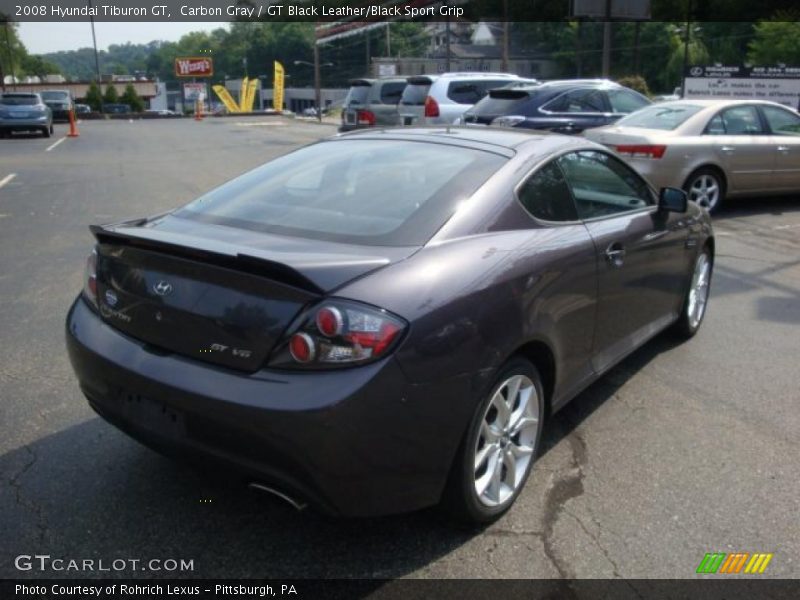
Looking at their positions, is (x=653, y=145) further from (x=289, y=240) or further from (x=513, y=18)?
(x=513, y=18)

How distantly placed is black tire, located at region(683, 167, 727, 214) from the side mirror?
522 cm

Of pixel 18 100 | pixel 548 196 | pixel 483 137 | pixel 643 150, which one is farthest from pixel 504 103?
pixel 18 100

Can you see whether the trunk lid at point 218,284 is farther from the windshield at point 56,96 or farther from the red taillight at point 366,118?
the windshield at point 56,96

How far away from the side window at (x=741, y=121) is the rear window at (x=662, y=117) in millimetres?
388

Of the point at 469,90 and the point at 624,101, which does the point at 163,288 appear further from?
the point at 469,90

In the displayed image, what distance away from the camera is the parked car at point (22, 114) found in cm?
2422

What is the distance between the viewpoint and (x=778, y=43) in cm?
4678

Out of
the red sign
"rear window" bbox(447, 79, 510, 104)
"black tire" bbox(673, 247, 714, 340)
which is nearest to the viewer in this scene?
"black tire" bbox(673, 247, 714, 340)

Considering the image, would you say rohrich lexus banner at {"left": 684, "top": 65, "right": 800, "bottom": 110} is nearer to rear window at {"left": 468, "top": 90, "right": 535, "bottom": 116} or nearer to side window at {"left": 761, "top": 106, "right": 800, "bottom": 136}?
side window at {"left": 761, "top": 106, "right": 800, "bottom": 136}

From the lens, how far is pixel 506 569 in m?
2.66

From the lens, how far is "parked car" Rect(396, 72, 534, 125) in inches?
566

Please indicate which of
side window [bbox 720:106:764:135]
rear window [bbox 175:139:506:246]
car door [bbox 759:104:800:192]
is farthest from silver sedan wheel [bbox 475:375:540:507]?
car door [bbox 759:104:800:192]

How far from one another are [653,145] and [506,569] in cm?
729

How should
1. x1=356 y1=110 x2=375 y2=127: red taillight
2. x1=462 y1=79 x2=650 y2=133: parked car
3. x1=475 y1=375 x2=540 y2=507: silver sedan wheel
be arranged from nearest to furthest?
1. x1=475 y1=375 x2=540 y2=507: silver sedan wheel
2. x1=462 y1=79 x2=650 y2=133: parked car
3. x1=356 y1=110 x2=375 y2=127: red taillight
